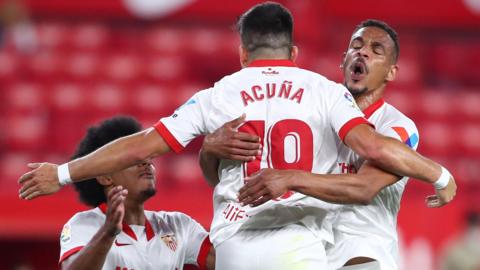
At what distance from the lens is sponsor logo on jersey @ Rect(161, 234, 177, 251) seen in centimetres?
459

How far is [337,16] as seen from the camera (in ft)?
42.1

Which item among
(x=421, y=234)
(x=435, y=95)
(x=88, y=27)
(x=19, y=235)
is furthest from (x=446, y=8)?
(x=19, y=235)

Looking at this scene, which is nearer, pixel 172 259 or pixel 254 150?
pixel 254 150

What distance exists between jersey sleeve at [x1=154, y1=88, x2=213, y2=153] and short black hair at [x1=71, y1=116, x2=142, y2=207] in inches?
39.1

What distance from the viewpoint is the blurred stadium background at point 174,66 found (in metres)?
9.95

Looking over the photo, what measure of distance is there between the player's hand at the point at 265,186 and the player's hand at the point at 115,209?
0.44 meters

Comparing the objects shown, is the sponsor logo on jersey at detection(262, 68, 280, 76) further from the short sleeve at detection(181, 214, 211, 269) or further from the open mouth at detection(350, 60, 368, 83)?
the short sleeve at detection(181, 214, 211, 269)

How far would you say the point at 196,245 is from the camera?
4.65 metres

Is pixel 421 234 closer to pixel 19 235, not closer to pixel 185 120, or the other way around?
pixel 19 235

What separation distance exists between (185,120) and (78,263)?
769 millimetres

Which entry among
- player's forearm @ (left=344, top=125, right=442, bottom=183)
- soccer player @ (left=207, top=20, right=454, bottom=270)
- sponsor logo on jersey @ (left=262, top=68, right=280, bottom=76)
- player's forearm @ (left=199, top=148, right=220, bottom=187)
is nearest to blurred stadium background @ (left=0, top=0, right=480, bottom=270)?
soccer player @ (left=207, top=20, right=454, bottom=270)

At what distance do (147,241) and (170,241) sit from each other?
4.4 inches

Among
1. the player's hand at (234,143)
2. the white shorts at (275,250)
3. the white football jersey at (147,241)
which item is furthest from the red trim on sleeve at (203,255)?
the player's hand at (234,143)

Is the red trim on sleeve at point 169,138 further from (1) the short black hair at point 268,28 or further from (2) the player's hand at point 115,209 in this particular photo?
(1) the short black hair at point 268,28
